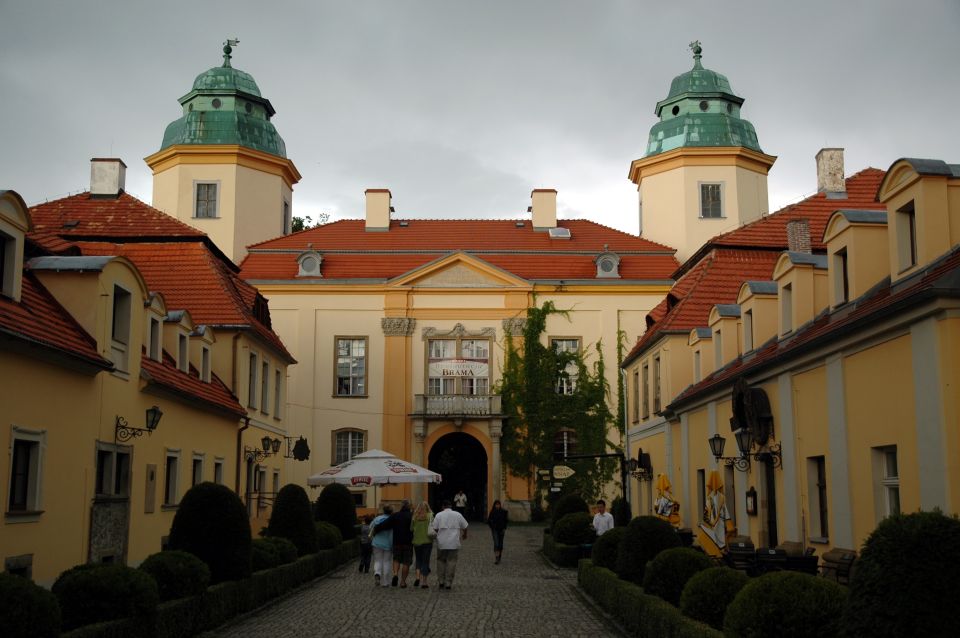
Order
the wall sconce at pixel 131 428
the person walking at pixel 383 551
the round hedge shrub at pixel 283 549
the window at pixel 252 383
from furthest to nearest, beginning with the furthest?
the window at pixel 252 383, the person walking at pixel 383 551, the round hedge shrub at pixel 283 549, the wall sconce at pixel 131 428

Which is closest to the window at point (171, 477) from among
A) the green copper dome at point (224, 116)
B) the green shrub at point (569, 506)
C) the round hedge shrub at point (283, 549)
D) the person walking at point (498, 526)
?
the round hedge shrub at point (283, 549)

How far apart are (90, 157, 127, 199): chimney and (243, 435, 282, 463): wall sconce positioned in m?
8.87

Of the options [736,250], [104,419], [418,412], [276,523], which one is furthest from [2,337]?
[418,412]

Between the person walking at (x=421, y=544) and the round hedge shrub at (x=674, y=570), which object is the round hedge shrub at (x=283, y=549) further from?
the round hedge shrub at (x=674, y=570)

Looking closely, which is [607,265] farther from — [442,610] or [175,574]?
[175,574]

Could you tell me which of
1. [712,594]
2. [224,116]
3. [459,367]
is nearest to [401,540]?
[712,594]

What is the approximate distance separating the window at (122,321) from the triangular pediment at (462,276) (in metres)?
27.1

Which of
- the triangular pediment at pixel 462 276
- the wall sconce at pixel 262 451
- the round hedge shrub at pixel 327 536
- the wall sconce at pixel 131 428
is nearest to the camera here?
the wall sconce at pixel 131 428

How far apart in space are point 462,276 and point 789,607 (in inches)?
1494

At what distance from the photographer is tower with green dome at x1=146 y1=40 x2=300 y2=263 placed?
47125 millimetres

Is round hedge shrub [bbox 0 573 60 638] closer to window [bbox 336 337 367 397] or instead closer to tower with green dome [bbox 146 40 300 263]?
window [bbox 336 337 367 397]

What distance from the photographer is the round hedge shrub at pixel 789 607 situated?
25.8 feet

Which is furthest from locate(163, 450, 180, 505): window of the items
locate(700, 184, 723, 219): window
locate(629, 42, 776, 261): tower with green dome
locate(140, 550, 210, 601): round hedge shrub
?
locate(700, 184, 723, 219): window

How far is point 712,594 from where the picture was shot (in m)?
10.4
